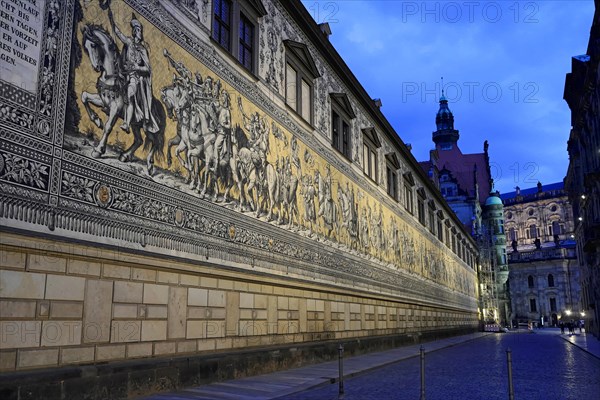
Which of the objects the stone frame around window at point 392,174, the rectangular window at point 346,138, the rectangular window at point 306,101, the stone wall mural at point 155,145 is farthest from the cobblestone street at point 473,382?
the stone frame around window at point 392,174

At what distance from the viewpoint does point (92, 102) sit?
859 centimetres

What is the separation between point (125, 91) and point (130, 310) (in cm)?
369

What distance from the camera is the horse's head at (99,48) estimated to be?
8.60 m

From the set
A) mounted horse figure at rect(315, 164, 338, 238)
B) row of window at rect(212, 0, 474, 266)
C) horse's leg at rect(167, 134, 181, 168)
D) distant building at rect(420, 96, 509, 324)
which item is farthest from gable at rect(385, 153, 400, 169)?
distant building at rect(420, 96, 509, 324)

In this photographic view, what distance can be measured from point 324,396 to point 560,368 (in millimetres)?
10131

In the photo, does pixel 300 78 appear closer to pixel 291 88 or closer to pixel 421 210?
pixel 291 88

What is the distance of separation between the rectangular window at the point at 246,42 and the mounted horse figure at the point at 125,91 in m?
4.45

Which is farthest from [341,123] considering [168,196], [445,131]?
[445,131]

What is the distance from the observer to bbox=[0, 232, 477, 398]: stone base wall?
23.9 feet

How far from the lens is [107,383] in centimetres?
835

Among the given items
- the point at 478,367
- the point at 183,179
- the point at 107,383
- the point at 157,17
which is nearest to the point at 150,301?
the point at 107,383

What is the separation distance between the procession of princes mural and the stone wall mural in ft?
0.09

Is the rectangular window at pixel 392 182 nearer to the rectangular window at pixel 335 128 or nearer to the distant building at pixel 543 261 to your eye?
the rectangular window at pixel 335 128

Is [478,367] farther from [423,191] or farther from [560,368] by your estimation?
[423,191]
